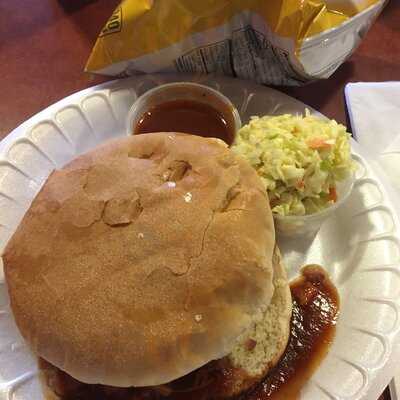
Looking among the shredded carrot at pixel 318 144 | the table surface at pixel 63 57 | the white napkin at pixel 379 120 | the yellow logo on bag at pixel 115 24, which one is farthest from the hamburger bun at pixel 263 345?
the yellow logo on bag at pixel 115 24

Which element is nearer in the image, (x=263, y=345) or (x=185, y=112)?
(x=263, y=345)

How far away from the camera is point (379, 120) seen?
1955mm

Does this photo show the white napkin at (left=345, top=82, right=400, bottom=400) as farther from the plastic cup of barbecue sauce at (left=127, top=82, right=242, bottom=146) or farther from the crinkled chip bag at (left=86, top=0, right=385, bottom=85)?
the plastic cup of barbecue sauce at (left=127, top=82, right=242, bottom=146)

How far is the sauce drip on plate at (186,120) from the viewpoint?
1.80 m

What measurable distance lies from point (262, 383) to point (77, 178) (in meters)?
0.82

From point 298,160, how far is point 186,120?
0.51m

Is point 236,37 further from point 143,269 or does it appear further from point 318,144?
point 143,269

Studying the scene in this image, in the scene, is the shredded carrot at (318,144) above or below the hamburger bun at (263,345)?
above

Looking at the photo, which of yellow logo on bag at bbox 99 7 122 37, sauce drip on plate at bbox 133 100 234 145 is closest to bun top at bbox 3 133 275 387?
sauce drip on plate at bbox 133 100 234 145

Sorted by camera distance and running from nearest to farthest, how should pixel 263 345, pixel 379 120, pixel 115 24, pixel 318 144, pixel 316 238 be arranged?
pixel 263 345, pixel 318 144, pixel 316 238, pixel 115 24, pixel 379 120

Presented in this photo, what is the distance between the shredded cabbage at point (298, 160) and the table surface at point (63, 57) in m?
0.50

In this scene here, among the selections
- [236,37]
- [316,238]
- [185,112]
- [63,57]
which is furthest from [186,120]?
[63,57]

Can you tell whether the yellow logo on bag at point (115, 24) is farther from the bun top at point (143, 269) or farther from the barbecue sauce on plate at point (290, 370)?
the barbecue sauce on plate at point (290, 370)

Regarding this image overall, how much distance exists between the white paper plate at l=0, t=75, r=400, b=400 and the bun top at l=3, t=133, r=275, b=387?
333mm
